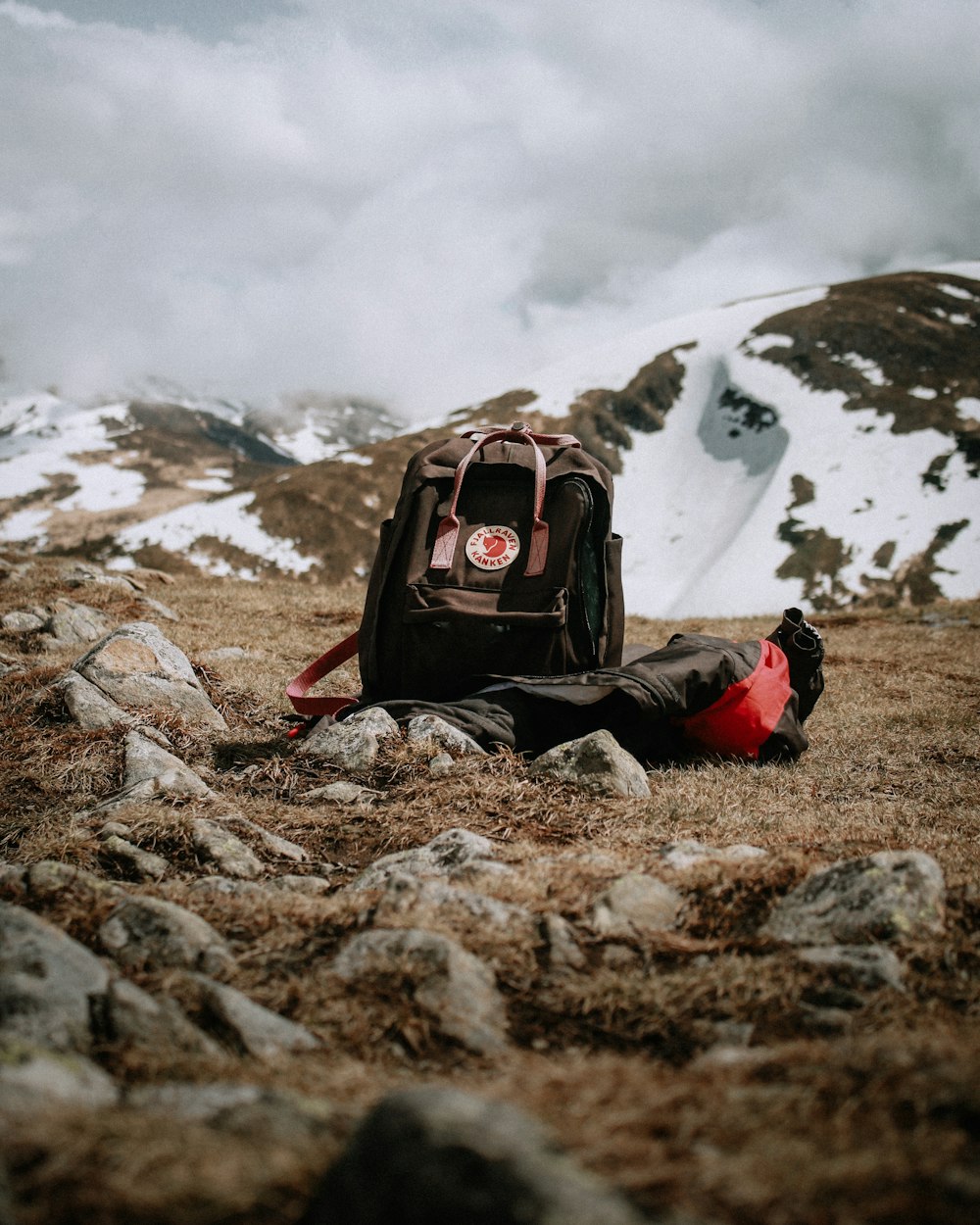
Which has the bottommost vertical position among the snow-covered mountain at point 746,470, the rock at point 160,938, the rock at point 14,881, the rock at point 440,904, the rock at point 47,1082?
the rock at point 14,881

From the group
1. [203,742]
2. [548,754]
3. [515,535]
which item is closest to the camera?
[548,754]

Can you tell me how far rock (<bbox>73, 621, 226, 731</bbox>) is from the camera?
6566 mm

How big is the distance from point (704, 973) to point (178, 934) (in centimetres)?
181

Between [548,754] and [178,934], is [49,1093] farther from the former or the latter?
[548,754]

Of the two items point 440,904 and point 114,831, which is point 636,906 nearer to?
point 440,904

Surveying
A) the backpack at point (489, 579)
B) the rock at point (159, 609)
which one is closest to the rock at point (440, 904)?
the backpack at point (489, 579)

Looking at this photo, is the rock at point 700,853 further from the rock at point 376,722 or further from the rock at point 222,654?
the rock at point 222,654

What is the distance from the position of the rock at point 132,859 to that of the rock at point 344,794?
1297mm

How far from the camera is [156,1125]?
1522 millimetres

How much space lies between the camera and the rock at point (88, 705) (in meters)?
5.97

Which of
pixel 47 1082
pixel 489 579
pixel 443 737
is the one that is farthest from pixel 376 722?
pixel 47 1082

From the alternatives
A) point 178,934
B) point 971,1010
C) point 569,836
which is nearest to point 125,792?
point 178,934

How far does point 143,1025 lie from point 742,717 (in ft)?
16.2

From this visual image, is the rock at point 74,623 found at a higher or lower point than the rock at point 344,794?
higher
